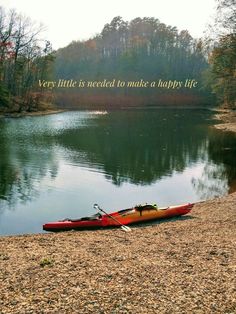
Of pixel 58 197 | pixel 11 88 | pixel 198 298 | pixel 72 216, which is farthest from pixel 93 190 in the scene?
pixel 11 88

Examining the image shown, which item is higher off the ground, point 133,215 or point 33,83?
point 33,83

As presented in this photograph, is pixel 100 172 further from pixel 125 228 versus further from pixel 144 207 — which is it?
pixel 125 228

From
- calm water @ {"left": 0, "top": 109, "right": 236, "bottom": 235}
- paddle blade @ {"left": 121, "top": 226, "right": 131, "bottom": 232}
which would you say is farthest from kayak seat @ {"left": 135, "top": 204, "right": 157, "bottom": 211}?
calm water @ {"left": 0, "top": 109, "right": 236, "bottom": 235}

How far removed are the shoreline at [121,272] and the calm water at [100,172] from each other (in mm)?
4112

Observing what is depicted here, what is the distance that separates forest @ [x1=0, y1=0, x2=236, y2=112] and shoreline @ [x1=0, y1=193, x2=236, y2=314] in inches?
2121

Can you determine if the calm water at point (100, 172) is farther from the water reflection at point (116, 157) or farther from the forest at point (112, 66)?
the forest at point (112, 66)

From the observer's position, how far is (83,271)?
896 centimetres

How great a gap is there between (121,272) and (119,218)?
662cm

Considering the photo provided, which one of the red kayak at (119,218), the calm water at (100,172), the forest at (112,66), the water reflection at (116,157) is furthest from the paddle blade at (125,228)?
the forest at (112,66)

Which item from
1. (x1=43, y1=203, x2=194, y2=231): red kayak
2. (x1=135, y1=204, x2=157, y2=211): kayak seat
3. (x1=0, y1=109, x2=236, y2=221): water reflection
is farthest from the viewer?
(x1=0, y1=109, x2=236, y2=221): water reflection

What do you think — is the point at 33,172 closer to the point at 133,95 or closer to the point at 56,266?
the point at 56,266

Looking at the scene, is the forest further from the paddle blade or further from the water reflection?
the paddle blade

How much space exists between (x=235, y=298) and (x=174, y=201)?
40.2ft

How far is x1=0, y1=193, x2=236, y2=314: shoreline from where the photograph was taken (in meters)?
7.24
